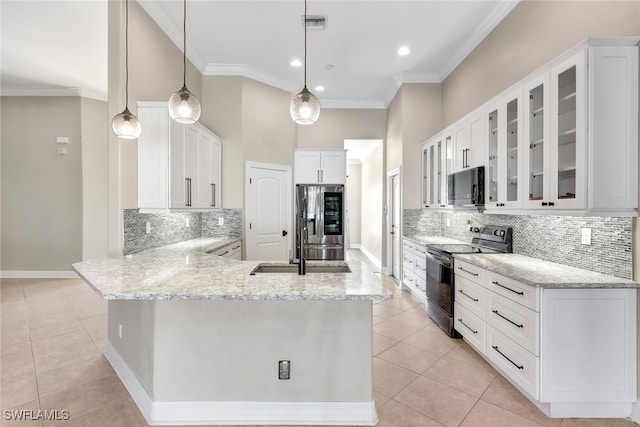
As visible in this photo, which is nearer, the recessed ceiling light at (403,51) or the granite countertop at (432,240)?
the granite countertop at (432,240)

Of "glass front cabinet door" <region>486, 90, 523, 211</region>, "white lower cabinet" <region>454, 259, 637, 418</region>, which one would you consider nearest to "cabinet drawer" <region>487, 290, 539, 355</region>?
"white lower cabinet" <region>454, 259, 637, 418</region>

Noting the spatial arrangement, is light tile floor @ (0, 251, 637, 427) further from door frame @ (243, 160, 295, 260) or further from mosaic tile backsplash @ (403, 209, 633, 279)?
door frame @ (243, 160, 295, 260)

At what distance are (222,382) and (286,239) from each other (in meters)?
3.54

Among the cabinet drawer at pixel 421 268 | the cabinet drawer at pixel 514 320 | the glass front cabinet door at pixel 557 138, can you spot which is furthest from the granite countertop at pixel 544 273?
the cabinet drawer at pixel 421 268

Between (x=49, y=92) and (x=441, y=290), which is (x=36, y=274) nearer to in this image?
(x=49, y=92)

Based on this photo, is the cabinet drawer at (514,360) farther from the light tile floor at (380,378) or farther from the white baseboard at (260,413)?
the white baseboard at (260,413)

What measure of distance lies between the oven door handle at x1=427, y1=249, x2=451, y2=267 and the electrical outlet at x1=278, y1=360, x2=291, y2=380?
2.09 meters

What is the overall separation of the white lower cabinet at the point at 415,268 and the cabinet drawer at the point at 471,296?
0.84 metres

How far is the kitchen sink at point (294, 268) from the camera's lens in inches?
86.4

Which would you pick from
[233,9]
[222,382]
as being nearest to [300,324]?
[222,382]

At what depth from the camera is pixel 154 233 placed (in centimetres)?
337

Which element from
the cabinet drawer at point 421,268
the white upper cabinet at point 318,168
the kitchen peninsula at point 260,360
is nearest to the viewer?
the kitchen peninsula at point 260,360

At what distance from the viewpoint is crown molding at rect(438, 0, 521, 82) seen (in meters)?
3.16

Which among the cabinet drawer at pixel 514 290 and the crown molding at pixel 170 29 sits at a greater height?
the crown molding at pixel 170 29
